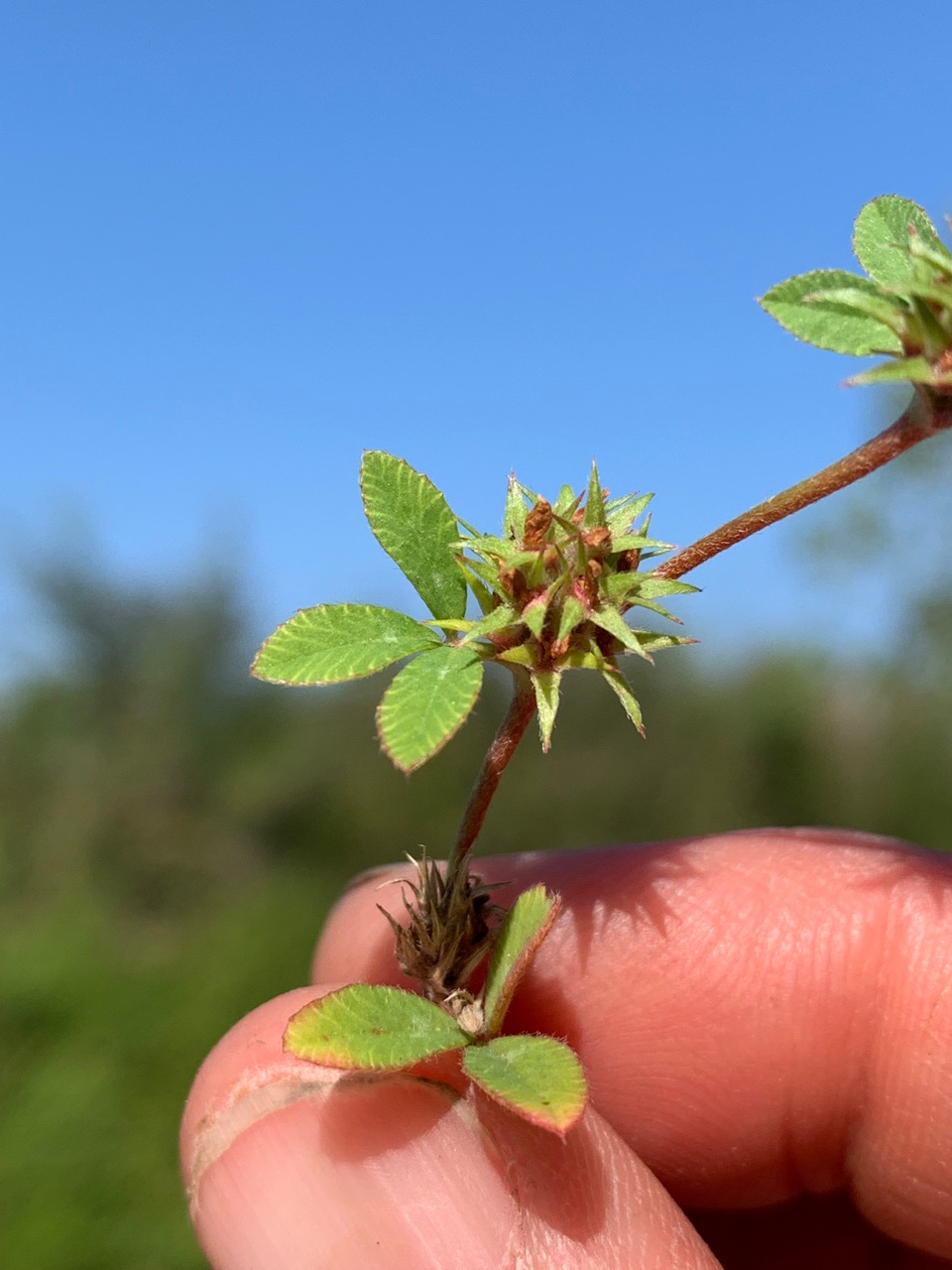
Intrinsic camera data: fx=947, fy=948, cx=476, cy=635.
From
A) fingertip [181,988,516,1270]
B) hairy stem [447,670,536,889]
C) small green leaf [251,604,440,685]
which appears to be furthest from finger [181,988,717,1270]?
small green leaf [251,604,440,685]

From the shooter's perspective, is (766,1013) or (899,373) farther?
(766,1013)

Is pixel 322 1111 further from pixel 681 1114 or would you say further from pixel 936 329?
pixel 936 329

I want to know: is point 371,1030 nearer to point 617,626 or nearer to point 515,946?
point 515,946

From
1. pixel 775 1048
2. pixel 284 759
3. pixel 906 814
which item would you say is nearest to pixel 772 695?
pixel 906 814

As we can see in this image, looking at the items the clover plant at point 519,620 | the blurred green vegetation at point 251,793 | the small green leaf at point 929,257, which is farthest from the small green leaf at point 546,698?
the blurred green vegetation at point 251,793

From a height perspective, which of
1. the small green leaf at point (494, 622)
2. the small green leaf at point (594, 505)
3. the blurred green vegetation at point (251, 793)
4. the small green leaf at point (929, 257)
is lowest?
the blurred green vegetation at point (251, 793)

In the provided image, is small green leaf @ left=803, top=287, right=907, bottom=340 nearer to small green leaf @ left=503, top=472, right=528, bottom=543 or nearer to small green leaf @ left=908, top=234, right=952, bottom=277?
small green leaf @ left=908, top=234, right=952, bottom=277

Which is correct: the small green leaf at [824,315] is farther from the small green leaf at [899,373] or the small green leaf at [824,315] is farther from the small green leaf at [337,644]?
the small green leaf at [337,644]

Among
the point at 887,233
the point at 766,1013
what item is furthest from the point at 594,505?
the point at 766,1013
